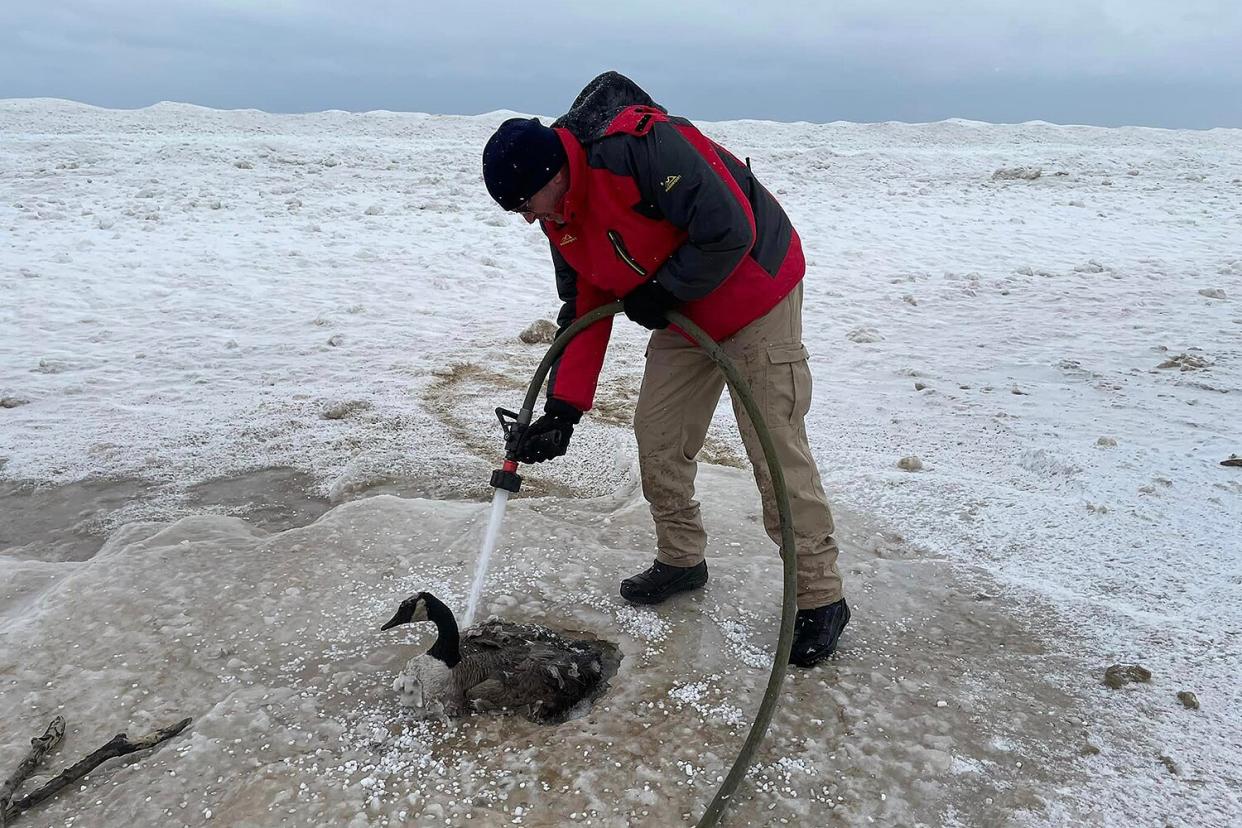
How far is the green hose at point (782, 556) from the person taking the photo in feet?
7.17

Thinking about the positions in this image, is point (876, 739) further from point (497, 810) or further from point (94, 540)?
point (94, 540)

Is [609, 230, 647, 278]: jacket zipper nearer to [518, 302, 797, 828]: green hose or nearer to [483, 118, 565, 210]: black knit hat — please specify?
[518, 302, 797, 828]: green hose

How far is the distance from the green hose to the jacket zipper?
143mm

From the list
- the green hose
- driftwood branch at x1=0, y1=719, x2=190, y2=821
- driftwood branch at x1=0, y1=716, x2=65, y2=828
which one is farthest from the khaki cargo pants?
driftwood branch at x1=0, y1=716, x2=65, y2=828

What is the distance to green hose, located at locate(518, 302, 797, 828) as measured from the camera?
2.19m

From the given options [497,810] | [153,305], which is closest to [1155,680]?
[497,810]

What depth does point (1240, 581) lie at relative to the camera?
10.9ft

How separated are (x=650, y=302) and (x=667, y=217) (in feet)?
0.89

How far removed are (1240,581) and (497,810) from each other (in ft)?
9.71

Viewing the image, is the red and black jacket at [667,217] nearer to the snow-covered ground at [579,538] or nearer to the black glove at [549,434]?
the black glove at [549,434]

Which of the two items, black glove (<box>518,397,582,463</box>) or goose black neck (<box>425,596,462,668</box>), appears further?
black glove (<box>518,397,582,463</box>)

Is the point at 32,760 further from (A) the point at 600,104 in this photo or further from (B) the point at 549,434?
(A) the point at 600,104

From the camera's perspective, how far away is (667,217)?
246 cm

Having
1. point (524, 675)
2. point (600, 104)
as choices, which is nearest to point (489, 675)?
point (524, 675)
